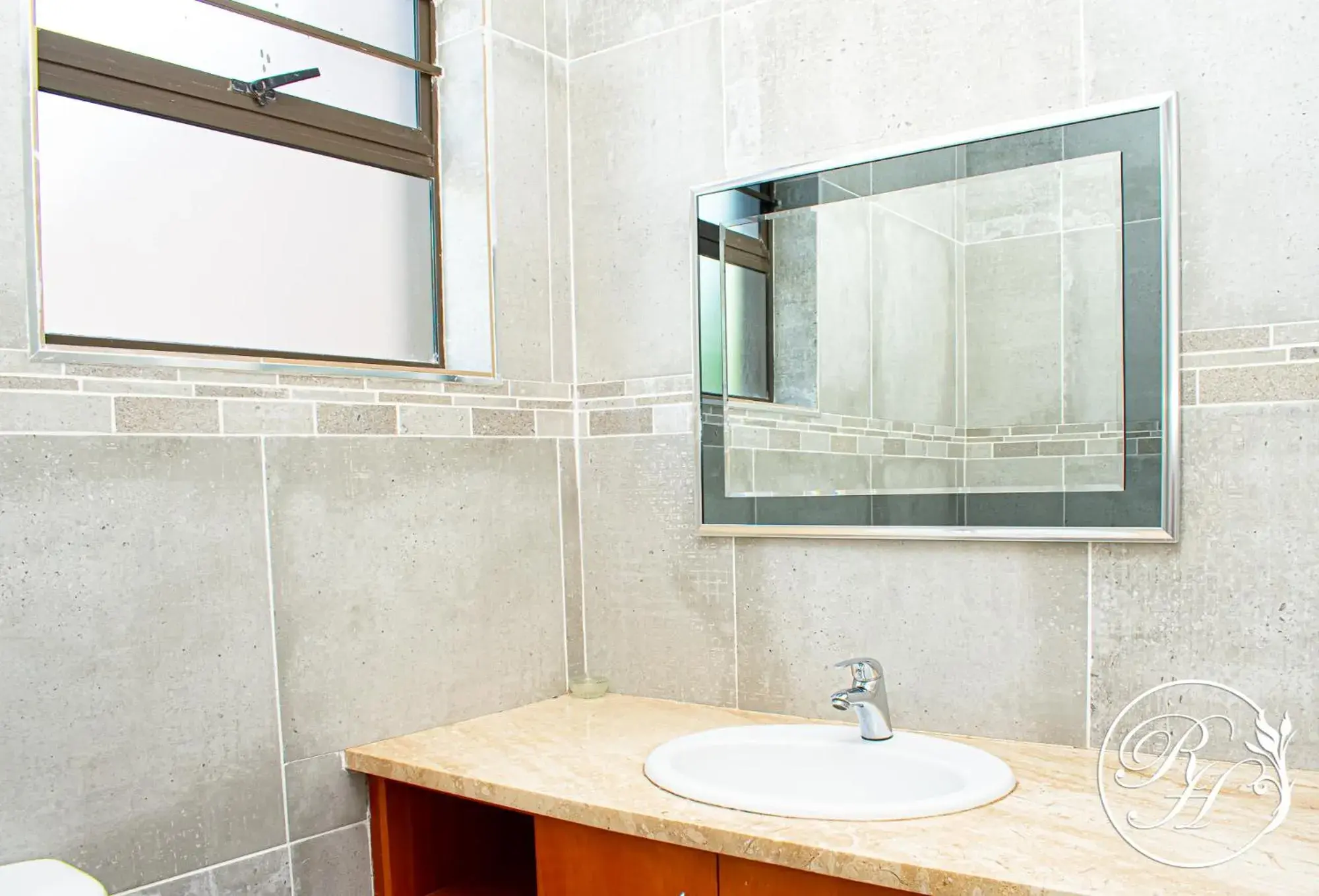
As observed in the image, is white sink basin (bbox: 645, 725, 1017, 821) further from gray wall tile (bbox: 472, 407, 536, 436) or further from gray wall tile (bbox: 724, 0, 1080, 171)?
gray wall tile (bbox: 724, 0, 1080, 171)

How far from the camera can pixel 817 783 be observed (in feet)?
5.33

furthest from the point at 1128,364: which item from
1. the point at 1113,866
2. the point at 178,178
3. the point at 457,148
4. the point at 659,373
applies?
the point at 178,178

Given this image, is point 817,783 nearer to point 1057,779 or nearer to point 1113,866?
point 1057,779

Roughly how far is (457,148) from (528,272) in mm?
282

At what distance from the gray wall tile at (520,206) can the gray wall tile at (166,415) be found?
1.99 feet

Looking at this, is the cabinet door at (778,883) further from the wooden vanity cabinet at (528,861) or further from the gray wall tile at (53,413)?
the gray wall tile at (53,413)

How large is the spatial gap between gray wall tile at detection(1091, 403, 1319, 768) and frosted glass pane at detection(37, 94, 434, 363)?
1.39 metres

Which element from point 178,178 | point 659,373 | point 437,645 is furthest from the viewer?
point 659,373

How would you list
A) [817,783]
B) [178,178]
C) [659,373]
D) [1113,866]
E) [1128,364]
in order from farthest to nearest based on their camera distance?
[659,373], [178,178], [817,783], [1128,364], [1113,866]

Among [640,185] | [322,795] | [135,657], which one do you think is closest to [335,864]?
[322,795]

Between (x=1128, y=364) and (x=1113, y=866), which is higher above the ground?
(x=1128, y=364)

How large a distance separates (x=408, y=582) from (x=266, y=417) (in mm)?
394

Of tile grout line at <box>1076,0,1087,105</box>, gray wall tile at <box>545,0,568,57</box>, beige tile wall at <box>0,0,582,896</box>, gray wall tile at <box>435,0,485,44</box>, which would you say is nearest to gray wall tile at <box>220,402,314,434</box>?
beige tile wall at <box>0,0,582,896</box>

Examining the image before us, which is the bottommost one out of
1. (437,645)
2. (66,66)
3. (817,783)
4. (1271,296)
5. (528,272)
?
(817,783)
